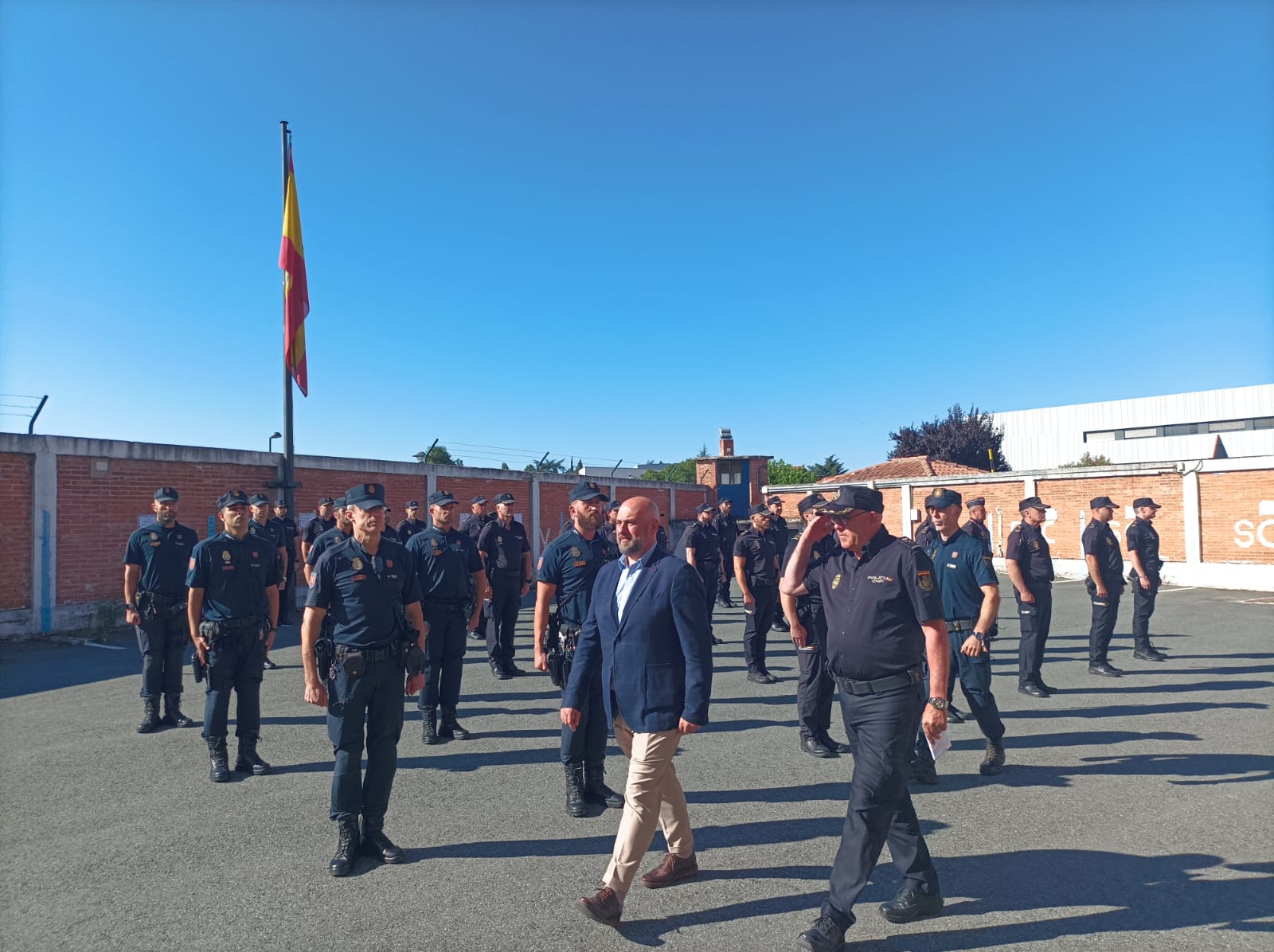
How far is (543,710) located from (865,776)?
4.51m

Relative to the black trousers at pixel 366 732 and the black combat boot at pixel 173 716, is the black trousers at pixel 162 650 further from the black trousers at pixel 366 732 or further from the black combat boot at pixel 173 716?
the black trousers at pixel 366 732

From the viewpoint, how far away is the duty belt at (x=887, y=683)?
3.34 metres

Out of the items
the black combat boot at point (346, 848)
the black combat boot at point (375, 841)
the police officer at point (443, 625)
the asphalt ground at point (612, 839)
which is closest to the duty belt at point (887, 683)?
the asphalt ground at point (612, 839)

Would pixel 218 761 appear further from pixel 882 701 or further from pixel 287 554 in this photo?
pixel 287 554

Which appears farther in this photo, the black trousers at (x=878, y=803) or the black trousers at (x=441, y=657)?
A: the black trousers at (x=441, y=657)

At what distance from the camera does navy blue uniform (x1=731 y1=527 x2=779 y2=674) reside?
851cm

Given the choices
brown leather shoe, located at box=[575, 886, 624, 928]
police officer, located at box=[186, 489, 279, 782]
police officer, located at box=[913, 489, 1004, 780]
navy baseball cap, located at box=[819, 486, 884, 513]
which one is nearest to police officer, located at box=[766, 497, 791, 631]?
police officer, located at box=[913, 489, 1004, 780]

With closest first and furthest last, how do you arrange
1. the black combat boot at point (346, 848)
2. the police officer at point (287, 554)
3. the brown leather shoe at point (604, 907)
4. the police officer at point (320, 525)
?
1. the brown leather shoe at point (604, 907)
2. the black combat boot at point (346, 848)
3. the police officer at point (287, 554)
4. the police officer at point (320, 525)

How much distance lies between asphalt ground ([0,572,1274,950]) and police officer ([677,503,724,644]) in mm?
3216

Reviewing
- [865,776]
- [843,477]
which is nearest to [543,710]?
[865,776]

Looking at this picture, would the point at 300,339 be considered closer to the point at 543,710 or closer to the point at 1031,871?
the point at 543,710

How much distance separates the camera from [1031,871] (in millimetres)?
3758

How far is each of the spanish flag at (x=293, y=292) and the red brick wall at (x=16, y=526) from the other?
4275 millimetres

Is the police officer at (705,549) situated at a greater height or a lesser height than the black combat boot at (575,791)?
greater
